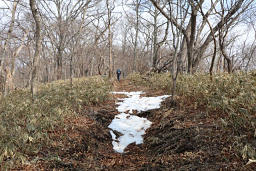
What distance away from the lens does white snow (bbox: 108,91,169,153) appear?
15.0 ft

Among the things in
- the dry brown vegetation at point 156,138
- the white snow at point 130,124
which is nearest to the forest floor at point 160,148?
the dry brown vegetation at point 156,138

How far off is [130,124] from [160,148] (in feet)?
6.11

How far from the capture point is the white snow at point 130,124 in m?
4.56

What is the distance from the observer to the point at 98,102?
736cm

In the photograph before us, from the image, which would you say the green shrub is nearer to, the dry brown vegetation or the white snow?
the dry brown vegetation

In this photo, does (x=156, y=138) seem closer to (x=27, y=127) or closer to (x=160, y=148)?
(x=160, y=148)

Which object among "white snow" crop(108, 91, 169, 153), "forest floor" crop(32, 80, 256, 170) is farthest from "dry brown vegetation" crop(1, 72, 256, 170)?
"white snow" crop(108, 91, 169, 153)

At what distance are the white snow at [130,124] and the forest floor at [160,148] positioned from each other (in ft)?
0.57

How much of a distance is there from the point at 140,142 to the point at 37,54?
5585mm

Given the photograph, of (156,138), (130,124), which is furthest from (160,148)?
(130,124)

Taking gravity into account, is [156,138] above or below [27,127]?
below

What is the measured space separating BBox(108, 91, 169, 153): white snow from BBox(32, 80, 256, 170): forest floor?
17 cm

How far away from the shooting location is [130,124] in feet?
17.9

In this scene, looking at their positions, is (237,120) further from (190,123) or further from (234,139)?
(190,123)
